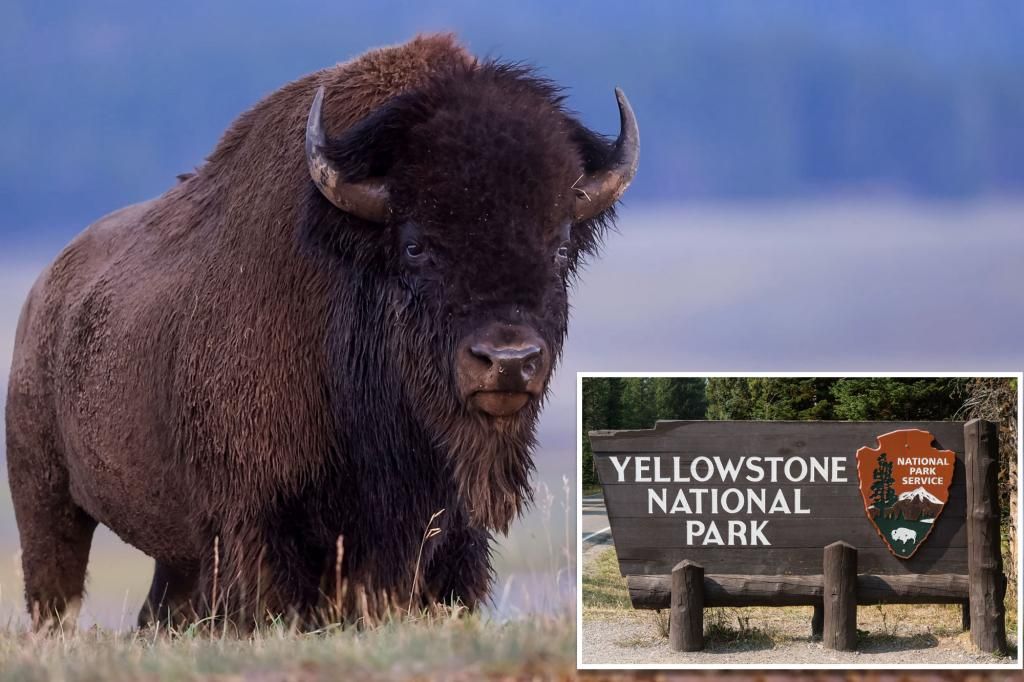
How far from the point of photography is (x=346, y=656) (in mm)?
5094

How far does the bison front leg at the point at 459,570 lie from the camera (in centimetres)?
647

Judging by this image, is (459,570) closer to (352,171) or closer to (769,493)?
(769,493)

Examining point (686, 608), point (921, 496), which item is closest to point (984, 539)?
point (921, 496)

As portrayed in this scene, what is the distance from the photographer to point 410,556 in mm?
6258

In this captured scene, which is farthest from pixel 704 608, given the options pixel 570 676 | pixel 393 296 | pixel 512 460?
pixel 393 296

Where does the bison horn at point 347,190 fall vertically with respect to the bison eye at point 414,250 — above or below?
above

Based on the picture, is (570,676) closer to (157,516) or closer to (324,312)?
(324,312)

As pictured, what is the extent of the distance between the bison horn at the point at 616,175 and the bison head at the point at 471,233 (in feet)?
0.05

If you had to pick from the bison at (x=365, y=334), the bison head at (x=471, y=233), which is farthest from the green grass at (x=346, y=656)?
the bison head at (x=471, y=233)

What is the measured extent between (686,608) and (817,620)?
20.3 inches

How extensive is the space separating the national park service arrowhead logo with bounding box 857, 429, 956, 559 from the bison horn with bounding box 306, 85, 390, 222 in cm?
208

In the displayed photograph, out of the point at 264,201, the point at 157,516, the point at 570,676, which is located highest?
the point at 264,201

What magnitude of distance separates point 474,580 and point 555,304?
4.64ft

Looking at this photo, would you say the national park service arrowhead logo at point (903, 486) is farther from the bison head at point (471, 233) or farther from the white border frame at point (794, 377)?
the bison head at point (471, 233)
